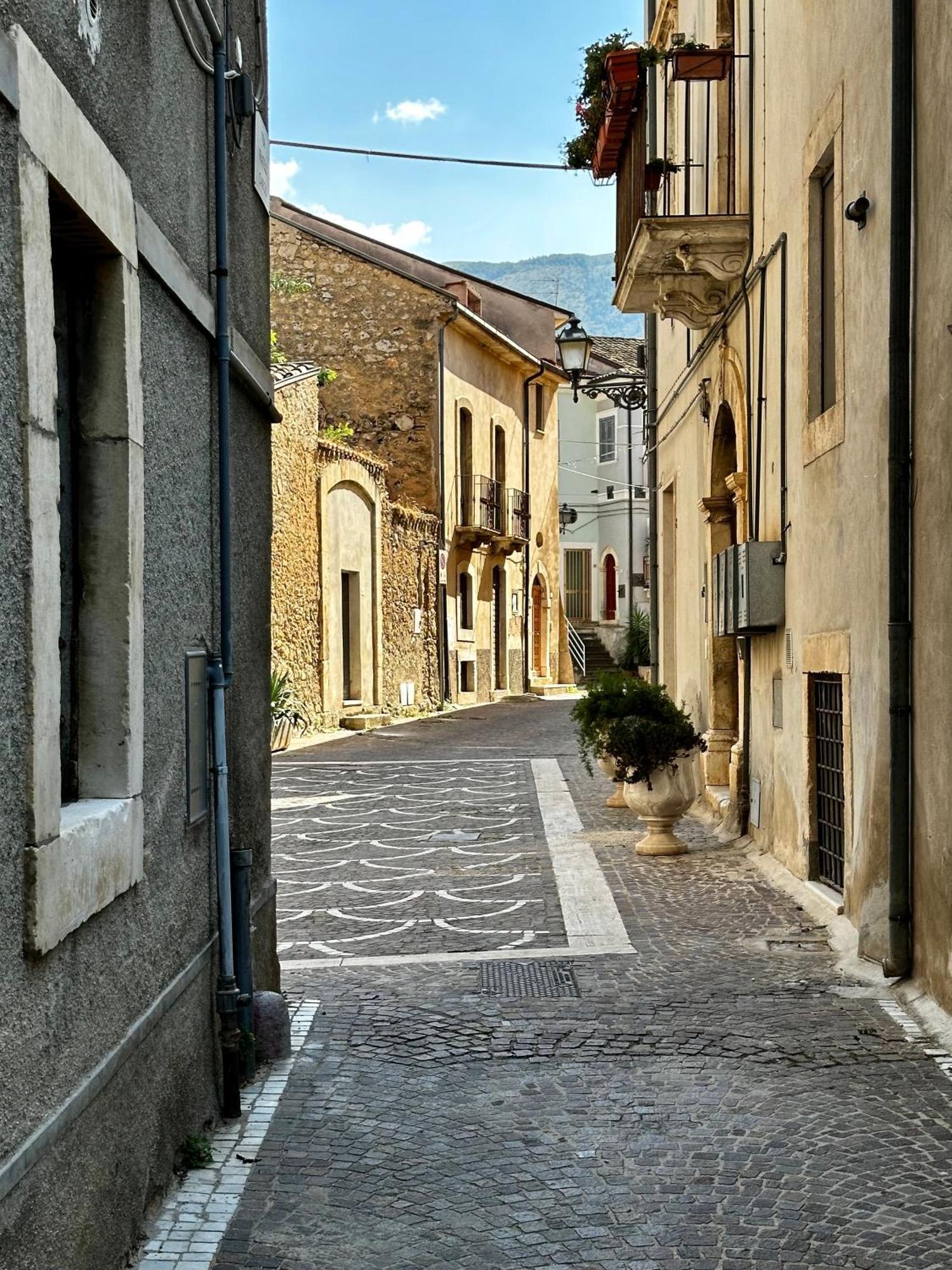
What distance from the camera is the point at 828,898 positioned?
8.07m

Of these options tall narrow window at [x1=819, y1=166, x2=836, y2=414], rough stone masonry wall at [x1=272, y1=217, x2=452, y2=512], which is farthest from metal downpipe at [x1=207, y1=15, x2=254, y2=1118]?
rough stone masonry wall at [x1=272, y1=217, x2=452, y2=512]

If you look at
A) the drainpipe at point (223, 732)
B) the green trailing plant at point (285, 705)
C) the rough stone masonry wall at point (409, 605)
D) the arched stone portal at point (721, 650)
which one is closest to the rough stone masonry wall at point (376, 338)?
the rough stone masonry wall at point (409, 605)

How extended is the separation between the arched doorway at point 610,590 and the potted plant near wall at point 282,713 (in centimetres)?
2790

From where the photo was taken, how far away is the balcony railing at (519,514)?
35.8 metres

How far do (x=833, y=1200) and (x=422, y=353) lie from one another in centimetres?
2766

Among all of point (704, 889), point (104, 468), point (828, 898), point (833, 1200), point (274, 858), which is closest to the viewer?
point (104, 468)

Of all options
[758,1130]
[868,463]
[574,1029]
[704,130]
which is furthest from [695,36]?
[758,1130]

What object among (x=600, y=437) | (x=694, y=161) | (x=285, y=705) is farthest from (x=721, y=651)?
(x=600, y=437)

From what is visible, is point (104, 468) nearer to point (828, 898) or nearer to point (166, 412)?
point (166, 412)

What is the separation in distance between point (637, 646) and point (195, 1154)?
2572cm

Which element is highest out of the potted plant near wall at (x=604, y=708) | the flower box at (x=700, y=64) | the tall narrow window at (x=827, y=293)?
the flower box at (x=700, y=64)

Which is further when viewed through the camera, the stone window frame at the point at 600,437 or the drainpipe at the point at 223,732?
the stone window frame at the point at 600,437

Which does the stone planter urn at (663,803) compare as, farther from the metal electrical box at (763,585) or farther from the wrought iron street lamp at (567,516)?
the wrought iron street lamp at (567,516)

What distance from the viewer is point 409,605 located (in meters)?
28.4
